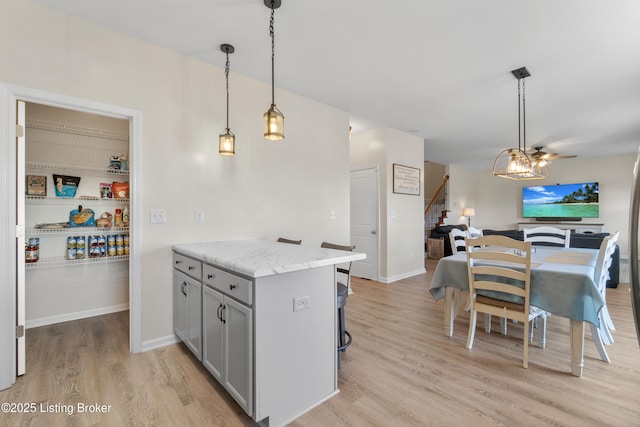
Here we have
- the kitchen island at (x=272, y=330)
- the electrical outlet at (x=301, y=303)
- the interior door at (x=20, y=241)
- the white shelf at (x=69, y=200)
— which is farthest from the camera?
the white shelf at (x=69, y=200)

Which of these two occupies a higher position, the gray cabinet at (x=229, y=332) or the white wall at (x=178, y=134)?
the white wall at (x=178, y=134)

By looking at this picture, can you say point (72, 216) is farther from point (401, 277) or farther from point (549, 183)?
point (549, 183)

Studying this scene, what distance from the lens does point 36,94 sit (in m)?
2.03

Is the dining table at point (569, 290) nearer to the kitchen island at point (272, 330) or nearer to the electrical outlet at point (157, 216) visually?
the kitchen island at point (272, 330)

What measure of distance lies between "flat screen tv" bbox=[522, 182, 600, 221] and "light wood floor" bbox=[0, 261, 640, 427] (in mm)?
6084

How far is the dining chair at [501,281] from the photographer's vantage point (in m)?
2.16

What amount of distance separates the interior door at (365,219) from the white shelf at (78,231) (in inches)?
136

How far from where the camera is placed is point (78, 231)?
304 centimetres

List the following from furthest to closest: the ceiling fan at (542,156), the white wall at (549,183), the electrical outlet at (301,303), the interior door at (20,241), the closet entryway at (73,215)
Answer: the white wall at (549,183) → the ceiling fan at (542,156) → the closet entryway at (73,215) → the interior door at (20,241) → the electrical outlet at (301,303)

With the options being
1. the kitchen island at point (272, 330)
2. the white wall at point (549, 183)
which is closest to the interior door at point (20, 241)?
the kitchen island at point (272, 330)

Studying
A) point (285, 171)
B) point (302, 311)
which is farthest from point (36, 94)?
point (302, 311)

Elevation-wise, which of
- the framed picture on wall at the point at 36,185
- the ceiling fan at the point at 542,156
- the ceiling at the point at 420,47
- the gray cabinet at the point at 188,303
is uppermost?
the ceiling at the point at 420,47

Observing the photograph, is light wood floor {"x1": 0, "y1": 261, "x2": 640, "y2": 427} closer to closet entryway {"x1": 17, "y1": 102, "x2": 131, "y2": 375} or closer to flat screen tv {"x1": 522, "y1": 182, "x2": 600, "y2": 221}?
closet entryway {"x1": 17, "y1": 102, "x2": 131, "y2": 375}

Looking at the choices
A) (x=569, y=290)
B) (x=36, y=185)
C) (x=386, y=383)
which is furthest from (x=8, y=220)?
(x=569, y=290)
